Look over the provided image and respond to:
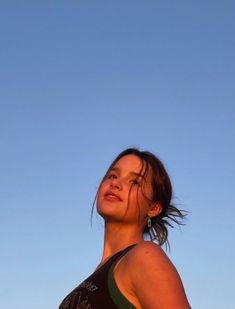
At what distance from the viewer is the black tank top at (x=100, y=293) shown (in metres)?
3.73

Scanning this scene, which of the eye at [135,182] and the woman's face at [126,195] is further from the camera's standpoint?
the eye at [135,182]

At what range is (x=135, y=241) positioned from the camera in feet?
14.6

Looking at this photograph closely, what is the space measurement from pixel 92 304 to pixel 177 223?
1253mm

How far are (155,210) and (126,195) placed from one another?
0.34m

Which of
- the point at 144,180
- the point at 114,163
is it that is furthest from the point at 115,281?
the point at 114,163

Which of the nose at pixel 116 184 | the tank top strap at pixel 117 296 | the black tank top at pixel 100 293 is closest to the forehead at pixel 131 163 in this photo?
the nose at pixel 116 184

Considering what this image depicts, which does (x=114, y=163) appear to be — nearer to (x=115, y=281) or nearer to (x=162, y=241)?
(x=162, y=241)

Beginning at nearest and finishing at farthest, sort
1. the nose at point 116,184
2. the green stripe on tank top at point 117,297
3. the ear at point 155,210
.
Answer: the green stripe on tank top at point 117,297, the nose at point 116,184, the ear at point 155,210

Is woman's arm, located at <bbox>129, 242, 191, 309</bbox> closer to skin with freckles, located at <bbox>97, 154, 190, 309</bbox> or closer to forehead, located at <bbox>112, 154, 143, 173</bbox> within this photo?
skin with freckles, located at <bbox>97, 154, 190, 309</bbox>

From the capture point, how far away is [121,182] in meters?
4.58

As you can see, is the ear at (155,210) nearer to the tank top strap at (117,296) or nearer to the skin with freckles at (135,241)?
the skin with freckles at (135,241)

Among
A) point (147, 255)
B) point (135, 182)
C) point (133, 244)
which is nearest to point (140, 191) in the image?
point (135, 182)

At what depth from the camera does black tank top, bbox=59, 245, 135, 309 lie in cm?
373

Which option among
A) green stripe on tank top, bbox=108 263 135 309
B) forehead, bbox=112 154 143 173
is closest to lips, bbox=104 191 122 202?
forehead, bbox=112 154 143 173
